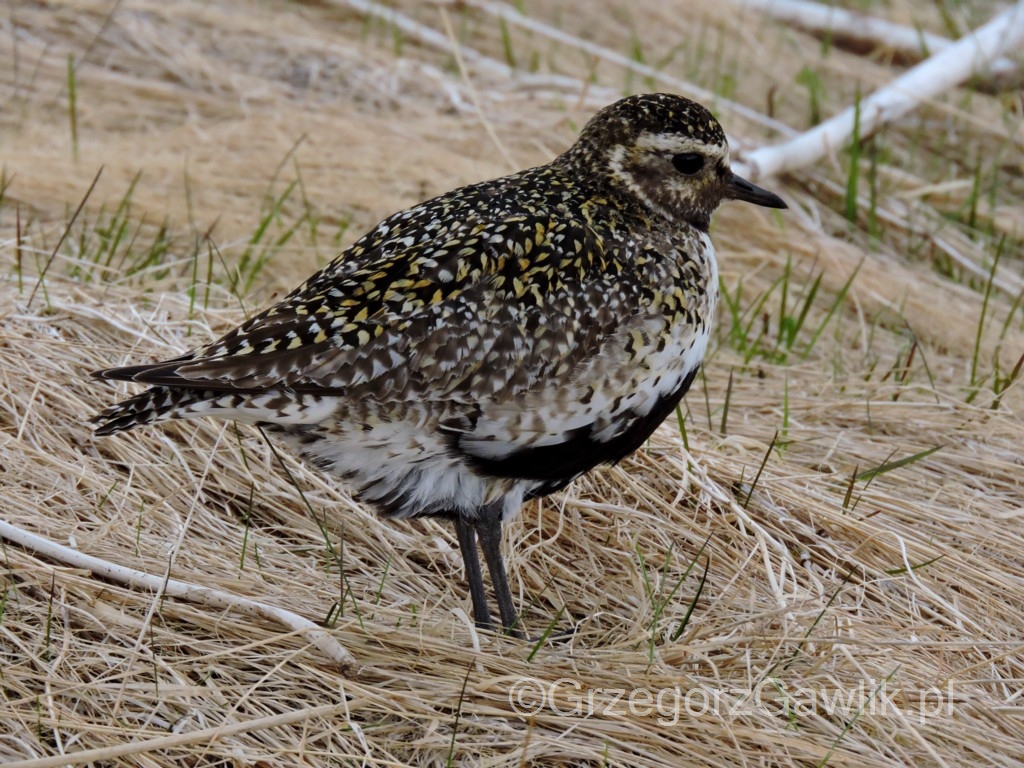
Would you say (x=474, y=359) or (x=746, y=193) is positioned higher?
(x=746, y=193)

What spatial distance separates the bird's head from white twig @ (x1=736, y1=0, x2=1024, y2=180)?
3094 mm

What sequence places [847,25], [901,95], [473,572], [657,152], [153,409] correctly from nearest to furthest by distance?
[153,409] < [473,572] < [657,152] < [901,95] < [847,25]

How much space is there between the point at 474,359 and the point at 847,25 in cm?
812

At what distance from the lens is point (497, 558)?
4.51m

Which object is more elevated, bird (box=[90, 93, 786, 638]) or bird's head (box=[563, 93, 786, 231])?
bird's head (box=[563, 93, 786, 231])

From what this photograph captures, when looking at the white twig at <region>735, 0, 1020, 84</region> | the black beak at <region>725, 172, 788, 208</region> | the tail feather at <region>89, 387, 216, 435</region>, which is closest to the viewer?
the tail feather at <region>89, 387, 216, 435</region>

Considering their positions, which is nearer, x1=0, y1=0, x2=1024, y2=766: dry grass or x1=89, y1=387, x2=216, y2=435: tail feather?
x1=0, y1=0, x2=1024, y2=766: dry grass

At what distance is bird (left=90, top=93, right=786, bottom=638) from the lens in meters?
3.93

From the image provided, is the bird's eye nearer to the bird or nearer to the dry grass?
the bird

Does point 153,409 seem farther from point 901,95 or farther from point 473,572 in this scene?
point 901,95

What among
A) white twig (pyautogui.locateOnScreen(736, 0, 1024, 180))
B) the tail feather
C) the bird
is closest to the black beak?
the bird

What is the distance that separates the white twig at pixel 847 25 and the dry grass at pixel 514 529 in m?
2.65

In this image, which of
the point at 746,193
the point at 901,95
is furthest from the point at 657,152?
the point at 901,95

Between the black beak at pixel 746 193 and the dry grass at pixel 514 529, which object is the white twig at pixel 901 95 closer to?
the dry grass at pixel 514 529
